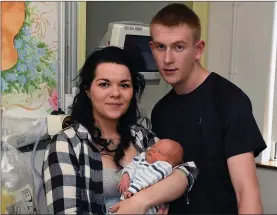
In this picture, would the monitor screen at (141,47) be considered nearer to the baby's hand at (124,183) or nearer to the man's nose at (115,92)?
the man's nose at (115,92)

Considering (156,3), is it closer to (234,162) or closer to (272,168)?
(272,168)

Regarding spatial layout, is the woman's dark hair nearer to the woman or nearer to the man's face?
the woman

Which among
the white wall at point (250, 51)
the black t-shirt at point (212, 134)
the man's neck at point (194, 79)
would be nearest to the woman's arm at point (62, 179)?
the black t-shirt at point (212, 134)

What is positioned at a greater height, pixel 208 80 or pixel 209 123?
pixel 208 80

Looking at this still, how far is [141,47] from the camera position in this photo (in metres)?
2.18

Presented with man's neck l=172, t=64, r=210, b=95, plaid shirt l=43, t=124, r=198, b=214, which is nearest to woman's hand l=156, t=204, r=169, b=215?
plaid shirt l=43, t=124, r=198, b=214

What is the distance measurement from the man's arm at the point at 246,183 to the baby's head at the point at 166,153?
0.21m

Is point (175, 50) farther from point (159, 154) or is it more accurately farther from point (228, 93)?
point (159, 154)

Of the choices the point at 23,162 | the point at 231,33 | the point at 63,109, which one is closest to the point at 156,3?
the point at 231,33

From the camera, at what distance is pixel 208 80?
1.50m

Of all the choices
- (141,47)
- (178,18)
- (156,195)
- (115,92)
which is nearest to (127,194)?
(156,195)

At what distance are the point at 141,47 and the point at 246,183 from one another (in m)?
1.15

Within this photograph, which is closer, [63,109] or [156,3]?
[63,109]

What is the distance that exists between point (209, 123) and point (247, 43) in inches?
54.6
